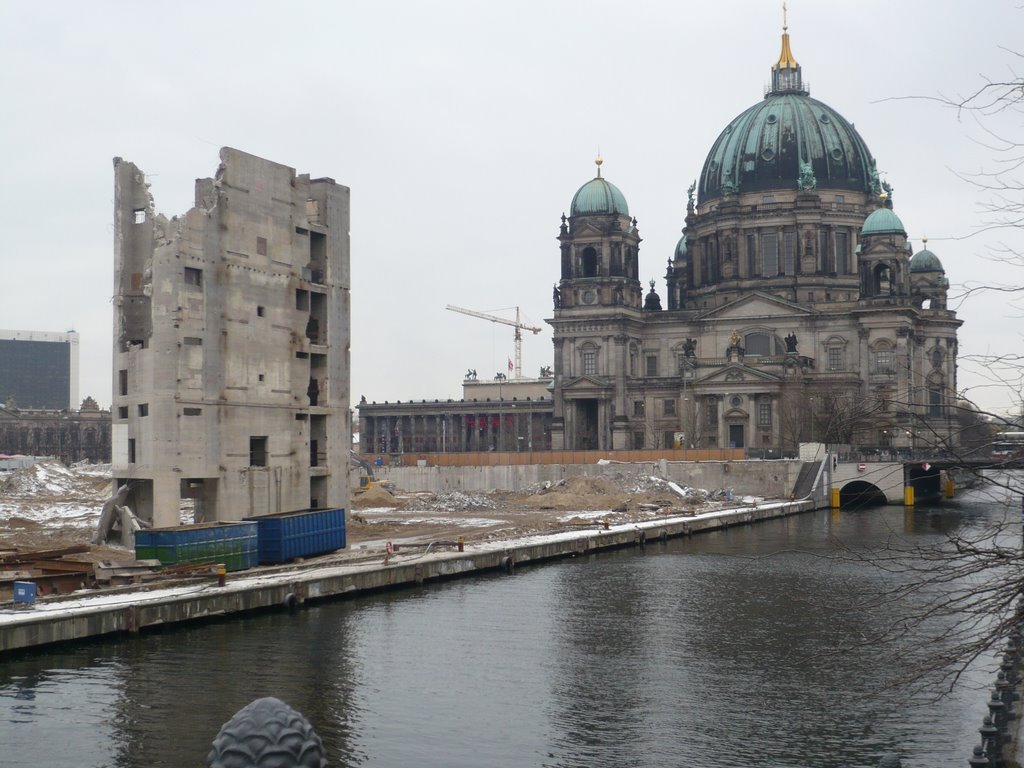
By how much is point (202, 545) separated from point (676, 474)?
210 feet

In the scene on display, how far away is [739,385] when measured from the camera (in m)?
128

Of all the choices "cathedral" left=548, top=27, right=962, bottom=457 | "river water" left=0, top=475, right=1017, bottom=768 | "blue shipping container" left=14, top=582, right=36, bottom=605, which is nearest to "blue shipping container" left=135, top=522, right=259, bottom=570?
"river water" left=0, top=475, right=1017, bottom=768

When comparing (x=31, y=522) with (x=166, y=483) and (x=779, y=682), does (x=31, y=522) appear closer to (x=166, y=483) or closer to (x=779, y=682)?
(x=166, y=483)

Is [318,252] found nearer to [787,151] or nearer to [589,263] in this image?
[589,263]

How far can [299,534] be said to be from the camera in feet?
175

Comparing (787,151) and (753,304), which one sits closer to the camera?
(753,304)

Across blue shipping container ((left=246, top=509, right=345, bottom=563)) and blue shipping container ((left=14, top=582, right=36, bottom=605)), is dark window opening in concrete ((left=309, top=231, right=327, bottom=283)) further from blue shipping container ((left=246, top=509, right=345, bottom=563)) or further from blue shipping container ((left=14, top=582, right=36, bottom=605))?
blue shipping container ((left=14, top=582, right=36, bottom=605))

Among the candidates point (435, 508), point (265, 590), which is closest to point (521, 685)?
point (265, 590)

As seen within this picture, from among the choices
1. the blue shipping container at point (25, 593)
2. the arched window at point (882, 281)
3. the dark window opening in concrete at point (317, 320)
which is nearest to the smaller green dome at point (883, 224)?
the arched window at point (882, 281)

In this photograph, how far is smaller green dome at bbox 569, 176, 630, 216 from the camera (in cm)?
13750

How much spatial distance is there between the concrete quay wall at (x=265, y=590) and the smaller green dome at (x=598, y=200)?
73125 mm

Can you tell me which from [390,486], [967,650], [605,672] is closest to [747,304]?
[390,486]

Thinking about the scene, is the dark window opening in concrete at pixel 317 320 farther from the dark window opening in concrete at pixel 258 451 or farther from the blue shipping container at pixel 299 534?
the blue shipping container at pixel 299 534

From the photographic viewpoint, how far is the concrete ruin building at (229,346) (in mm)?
54688
